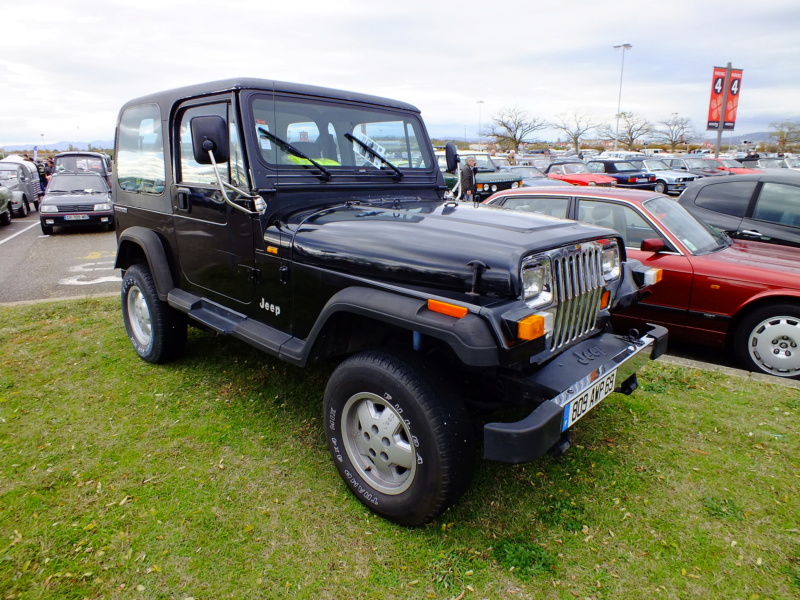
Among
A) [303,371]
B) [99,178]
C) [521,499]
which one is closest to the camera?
[521,499]

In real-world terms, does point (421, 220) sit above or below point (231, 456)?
above

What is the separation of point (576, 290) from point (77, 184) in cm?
1536

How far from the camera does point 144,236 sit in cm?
433

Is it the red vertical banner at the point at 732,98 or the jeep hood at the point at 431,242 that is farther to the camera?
Result: the red vertical banner at the point at 732,98

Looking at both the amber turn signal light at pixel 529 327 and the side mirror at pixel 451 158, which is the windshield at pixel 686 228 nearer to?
the side mirror at pixel 451 158

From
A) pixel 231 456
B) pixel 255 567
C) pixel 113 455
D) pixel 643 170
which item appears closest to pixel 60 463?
pixel 113 455

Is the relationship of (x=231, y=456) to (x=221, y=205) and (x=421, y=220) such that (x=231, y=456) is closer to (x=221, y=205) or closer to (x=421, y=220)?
(x=221, y=205)

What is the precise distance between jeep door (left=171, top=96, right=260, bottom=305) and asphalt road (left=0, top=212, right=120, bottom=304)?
4196mm

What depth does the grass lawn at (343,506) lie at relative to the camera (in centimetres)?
241

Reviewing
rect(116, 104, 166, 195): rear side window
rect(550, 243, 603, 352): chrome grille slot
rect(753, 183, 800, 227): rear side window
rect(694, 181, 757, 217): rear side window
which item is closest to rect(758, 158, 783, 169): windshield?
rect(694, 181, 757, 217): rear side window

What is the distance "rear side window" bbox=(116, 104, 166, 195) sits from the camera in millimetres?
4164

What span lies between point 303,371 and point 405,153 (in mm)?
1995

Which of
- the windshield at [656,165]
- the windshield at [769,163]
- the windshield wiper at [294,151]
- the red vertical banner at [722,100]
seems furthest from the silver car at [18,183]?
the red vertical banner at [722,100]

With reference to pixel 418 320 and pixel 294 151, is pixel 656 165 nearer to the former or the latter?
pixel 294 151
